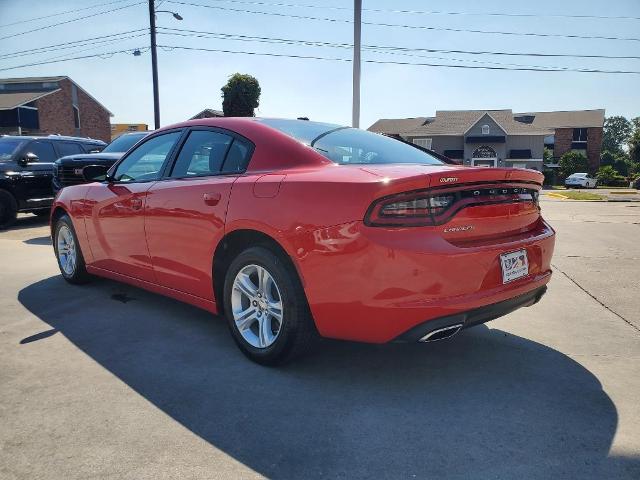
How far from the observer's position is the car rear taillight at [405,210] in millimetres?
2443

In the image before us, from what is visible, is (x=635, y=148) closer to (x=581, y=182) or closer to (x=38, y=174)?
(x=581, y=182)

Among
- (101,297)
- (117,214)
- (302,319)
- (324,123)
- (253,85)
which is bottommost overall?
(101,297)

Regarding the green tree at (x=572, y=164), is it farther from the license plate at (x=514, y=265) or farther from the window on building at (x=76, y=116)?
the license plate at (x=514, y=265)

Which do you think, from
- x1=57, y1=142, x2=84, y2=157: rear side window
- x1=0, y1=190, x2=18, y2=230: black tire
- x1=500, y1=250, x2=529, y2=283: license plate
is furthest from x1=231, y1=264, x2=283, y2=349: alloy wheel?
x1=57, y1=142, x2=84, y2=157: rear side window

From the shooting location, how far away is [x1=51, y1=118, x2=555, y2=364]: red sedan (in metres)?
2.44

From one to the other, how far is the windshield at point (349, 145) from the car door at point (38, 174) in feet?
26.1

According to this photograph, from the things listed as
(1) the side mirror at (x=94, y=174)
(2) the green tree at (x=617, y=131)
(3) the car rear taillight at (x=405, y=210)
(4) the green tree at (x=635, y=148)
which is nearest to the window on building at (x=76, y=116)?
(1) the side mirror at (x=94, y=174)

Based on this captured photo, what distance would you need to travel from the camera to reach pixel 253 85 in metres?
35.0

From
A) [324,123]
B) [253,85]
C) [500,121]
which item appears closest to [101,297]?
[324,123]

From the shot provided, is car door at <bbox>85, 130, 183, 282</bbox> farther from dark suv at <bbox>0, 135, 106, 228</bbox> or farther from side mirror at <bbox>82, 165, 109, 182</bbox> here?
dark suv at <bbox>0, 135, 106, 228</bbox>

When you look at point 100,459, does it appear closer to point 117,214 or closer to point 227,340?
point 227,340

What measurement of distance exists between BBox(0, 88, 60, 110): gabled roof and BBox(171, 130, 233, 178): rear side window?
144ft

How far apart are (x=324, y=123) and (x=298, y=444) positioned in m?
2.42

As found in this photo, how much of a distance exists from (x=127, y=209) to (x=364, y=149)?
79.8 inches
